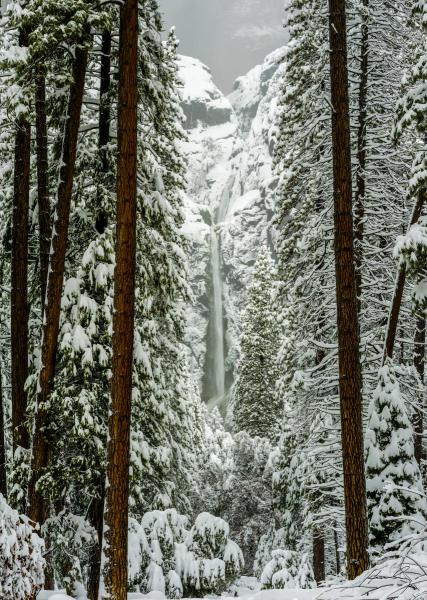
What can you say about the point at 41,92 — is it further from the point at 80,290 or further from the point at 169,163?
the point at 169,163

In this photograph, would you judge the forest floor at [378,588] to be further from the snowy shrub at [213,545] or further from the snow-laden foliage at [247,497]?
the snow-laden foliage at [247,497]

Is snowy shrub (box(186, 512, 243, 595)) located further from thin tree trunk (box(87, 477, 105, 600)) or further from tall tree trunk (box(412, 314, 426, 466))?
tall tree trunk (box(412, 314, 426, 466))

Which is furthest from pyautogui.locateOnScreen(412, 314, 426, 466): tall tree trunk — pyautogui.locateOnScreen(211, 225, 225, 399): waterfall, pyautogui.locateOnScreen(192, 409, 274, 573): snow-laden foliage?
pyautogui.locateOnScreen(211, 225, 225, 399): waterfall

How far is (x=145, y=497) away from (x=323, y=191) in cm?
838

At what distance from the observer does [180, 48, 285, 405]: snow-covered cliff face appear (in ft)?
266

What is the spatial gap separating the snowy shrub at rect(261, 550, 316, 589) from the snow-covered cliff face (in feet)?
176

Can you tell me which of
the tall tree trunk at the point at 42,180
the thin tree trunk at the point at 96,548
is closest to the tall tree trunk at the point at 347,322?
the thin tree trunk at the point at 96,548

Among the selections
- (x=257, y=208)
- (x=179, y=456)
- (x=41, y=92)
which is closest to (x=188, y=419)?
(x=179, y=456)


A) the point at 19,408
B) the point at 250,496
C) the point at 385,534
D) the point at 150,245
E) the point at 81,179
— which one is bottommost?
the point at 250,496

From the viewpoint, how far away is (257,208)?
88.6 m

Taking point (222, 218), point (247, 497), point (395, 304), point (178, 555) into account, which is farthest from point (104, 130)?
point (222, 218)

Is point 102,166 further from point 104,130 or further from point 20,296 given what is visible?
point 20,296

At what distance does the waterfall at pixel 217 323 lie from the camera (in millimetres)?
79312

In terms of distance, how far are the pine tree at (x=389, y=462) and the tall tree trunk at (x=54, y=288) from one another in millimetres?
4491
